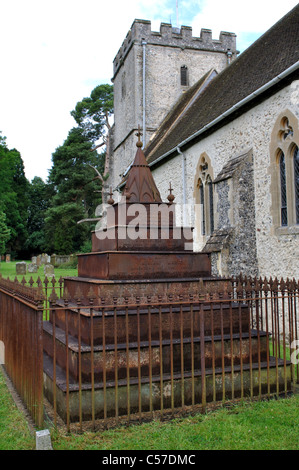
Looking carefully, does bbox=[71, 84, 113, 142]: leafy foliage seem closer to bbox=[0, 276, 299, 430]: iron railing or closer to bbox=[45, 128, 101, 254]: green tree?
bbox=[45, 128, 101, 254]: green tree

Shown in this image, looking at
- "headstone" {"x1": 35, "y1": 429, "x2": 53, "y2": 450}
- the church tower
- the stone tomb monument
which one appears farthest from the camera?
the church tower

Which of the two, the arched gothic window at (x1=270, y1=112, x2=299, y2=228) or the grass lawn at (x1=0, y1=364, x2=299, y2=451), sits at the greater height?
the arched gothic window at (x1=270, y1=112, x2=299, y2=228)

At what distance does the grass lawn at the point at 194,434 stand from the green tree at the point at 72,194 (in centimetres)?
3335

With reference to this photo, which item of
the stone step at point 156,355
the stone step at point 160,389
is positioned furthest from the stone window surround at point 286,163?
the stone step at point 160,389

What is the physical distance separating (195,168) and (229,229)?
419cm

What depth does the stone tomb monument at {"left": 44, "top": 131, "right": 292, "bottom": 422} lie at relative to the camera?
4.24m

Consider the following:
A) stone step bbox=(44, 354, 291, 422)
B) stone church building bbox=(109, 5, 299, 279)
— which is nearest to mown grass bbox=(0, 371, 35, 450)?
stone step bbox=(44, 354, 291, 422)

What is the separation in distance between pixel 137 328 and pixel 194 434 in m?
1.26

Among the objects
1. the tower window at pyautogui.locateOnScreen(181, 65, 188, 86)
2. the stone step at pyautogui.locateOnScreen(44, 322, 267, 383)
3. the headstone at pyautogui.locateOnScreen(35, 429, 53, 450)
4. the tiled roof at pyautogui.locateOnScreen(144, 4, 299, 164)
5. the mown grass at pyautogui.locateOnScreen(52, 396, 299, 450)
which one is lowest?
the mown grass at pyautogui.locateOnScreen(52, 396, 299, 450)

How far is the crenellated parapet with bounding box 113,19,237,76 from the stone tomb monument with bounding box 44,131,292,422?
17419 millimetres

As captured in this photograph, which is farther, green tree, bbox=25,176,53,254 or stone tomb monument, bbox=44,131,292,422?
green tree, bbox=25,176,53,254

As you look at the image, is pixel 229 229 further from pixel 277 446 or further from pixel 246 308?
pixel 277 446

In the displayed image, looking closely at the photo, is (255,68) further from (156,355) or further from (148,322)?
(156,355)

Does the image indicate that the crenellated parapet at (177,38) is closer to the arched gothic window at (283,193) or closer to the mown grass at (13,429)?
the arched gothic window at (283,193)
